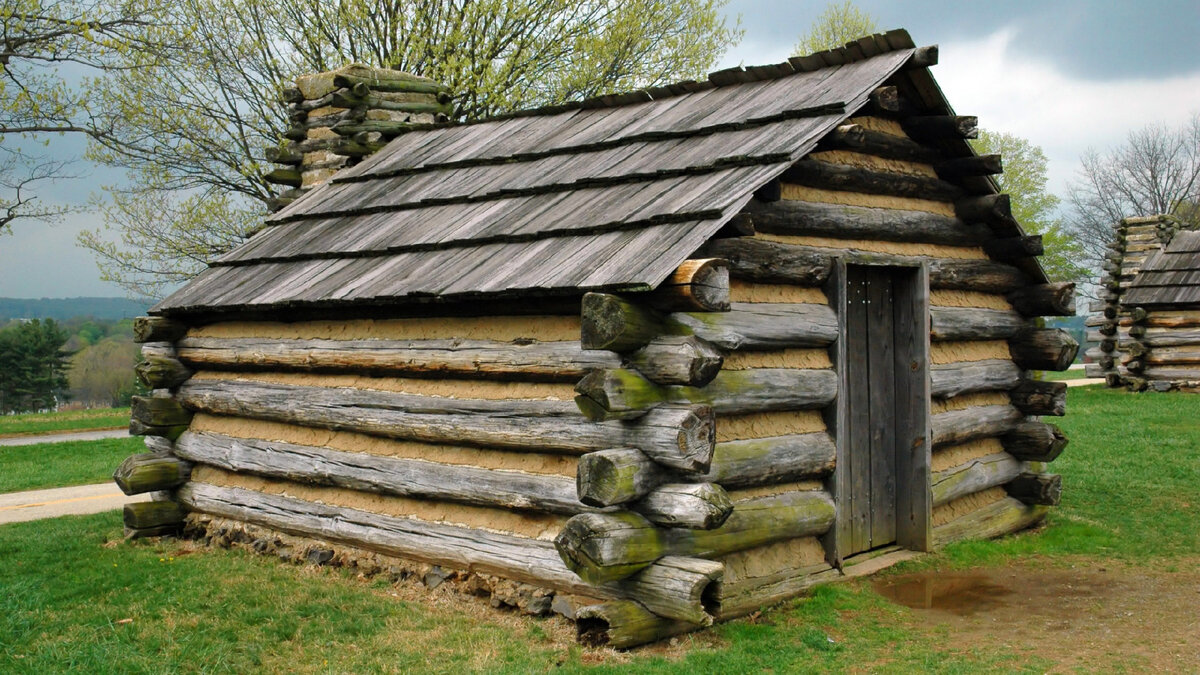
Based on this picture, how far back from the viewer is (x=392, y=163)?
11.1 m

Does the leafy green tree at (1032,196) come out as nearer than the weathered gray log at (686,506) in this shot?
No

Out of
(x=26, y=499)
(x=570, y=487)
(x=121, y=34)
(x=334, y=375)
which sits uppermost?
(x=121, y=34)

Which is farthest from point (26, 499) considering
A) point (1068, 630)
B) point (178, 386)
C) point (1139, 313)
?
point (1139, 313)

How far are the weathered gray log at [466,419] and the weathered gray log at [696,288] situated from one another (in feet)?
1.93

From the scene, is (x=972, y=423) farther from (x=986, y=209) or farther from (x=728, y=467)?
(x=728, y=467)

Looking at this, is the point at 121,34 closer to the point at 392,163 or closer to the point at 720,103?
the point at 392,163

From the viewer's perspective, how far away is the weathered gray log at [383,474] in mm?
6738

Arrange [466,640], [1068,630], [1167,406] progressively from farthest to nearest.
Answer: [1167,406] → [1068,630] → [466,640]

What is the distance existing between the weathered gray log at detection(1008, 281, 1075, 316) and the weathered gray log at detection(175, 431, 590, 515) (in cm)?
550

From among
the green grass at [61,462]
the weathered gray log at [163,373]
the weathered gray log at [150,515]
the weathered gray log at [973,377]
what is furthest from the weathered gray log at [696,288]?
the green grass at [61,462]

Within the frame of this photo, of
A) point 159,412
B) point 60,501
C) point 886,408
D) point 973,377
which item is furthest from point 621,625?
point 60,501

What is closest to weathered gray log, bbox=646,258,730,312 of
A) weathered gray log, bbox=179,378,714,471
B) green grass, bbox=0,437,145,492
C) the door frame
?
weathered gray log, bbox=179,378,714,471

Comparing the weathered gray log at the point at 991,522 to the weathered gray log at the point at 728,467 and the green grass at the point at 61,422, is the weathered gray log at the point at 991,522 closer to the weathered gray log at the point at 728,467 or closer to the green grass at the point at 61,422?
the weathered gray log at the point at 728,467

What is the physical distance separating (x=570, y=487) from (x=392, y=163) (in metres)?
5.67
